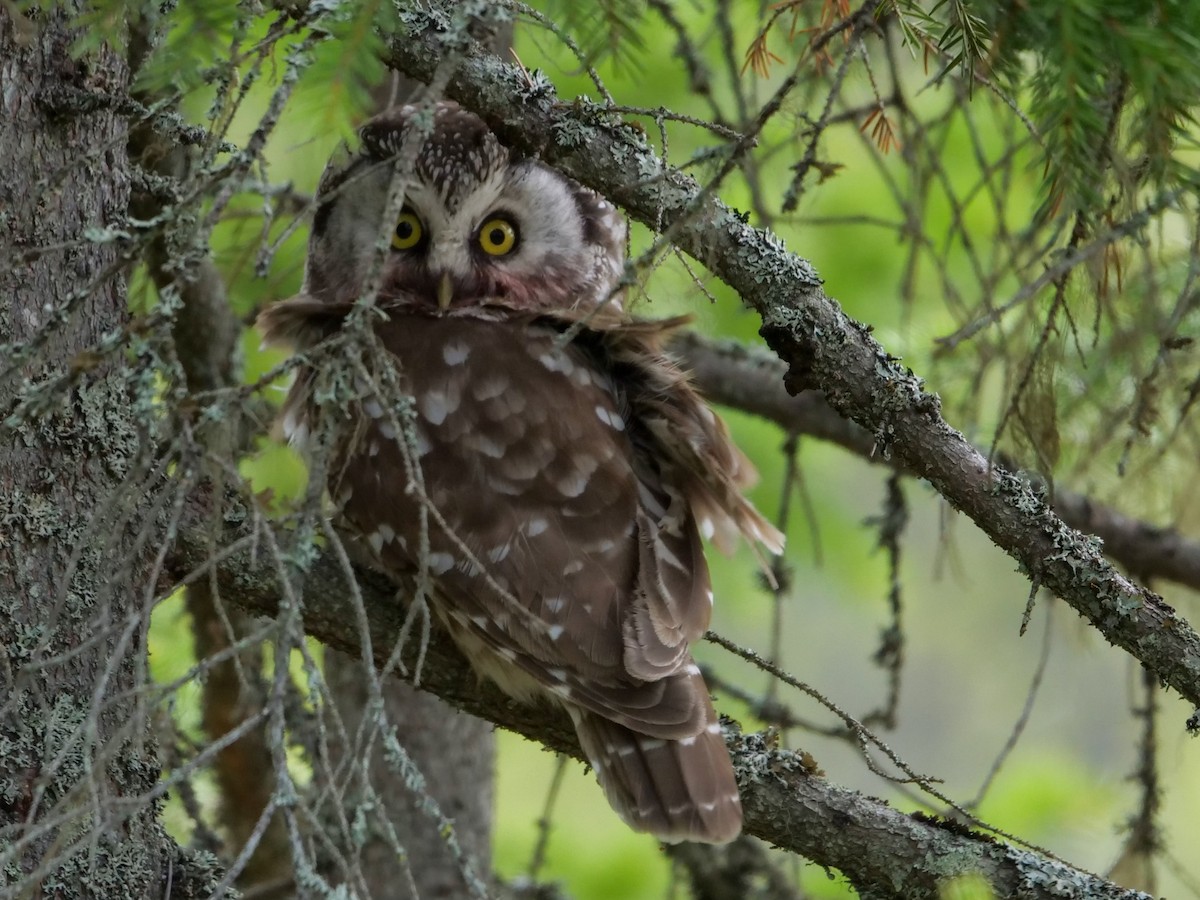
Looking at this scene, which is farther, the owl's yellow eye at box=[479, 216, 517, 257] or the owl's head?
the owl's yellow eye at box=[479, 216, 517, 257]

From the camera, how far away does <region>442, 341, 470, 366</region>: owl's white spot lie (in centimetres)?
Answer: 267

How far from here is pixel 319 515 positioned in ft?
Answer: 4.45

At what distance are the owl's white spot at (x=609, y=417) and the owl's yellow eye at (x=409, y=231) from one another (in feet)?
2.15

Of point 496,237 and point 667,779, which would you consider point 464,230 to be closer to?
point 496,237

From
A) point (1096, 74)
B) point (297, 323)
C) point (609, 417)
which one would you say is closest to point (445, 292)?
point (297, 323)

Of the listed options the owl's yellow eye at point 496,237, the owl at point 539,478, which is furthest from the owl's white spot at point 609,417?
the owl's yellow eye at point 496,237

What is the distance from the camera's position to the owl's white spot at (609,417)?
264cm

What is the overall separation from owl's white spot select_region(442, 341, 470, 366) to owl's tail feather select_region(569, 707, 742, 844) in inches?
30.1

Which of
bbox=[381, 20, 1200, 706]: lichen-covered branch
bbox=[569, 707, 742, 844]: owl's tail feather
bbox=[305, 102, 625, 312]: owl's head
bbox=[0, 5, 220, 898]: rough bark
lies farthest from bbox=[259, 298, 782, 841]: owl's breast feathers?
bbox=[381, 20, 1200, 706]: lichen-covered branch

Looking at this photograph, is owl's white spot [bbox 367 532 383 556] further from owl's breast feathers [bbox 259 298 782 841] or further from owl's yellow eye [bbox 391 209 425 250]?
owl's yellow eye [bbox 391 209 425 250]

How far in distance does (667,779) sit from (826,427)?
1349 millimetres

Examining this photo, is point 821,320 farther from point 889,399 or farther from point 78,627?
point 78,627

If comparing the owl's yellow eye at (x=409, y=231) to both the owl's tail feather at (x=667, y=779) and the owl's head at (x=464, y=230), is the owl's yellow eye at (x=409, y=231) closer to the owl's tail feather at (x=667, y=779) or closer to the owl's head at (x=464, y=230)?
the owl's head at (x=464, y=230)

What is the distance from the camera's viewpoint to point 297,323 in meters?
2.79
